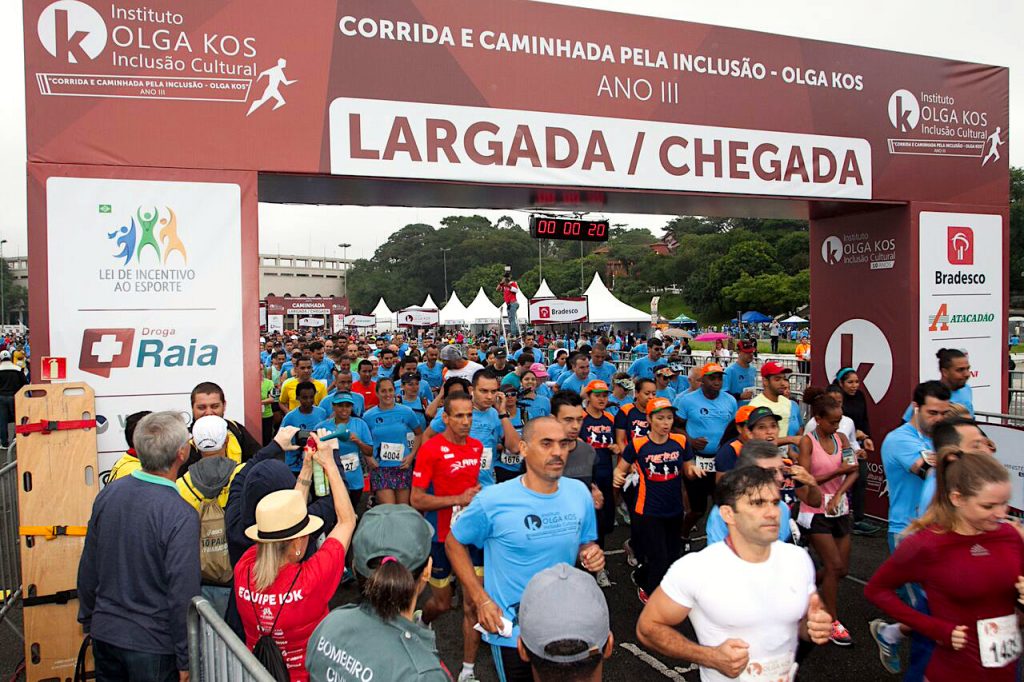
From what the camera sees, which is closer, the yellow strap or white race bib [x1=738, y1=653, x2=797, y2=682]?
white race bib [x1=738, y1=653, x2=797, y2=682]

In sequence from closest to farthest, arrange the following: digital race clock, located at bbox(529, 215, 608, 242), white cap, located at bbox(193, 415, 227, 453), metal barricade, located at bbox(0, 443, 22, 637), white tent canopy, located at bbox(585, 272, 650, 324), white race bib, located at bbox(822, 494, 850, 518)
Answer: white cap, located at bbox(193, 415, 227, 453) → white race bib, located at bbox(822, 494, 850, 518) → metal barricade, located at bbox(0, 443, 22, 637) → digital race clock, located at bbox(529, 215, 608, 242) → white tent canopy, located at bbox(585, 272, 650, 324)

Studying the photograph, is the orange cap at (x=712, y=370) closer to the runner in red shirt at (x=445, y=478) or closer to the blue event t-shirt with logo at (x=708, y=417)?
the blue event t-shirt with logo at (x=708, y=417)

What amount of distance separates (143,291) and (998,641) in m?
5.89

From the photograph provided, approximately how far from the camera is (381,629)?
2.19 meters

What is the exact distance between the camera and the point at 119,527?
3223mm

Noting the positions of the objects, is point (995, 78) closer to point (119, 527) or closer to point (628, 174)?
point (628, 174)

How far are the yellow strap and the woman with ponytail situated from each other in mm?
3176

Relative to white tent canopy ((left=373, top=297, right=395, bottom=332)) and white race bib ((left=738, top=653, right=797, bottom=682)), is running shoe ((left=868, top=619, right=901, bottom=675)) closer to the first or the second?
white race bib ((left=738, top=653, right=797, bottom=682))

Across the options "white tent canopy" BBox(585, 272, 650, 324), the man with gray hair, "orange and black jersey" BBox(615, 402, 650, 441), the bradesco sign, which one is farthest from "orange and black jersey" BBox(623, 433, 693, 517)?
"white tent canopy" BBox(585, 272, 650, 324)

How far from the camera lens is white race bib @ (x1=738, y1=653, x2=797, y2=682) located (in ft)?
8.70

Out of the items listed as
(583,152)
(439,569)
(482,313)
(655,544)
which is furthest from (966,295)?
(482,313)

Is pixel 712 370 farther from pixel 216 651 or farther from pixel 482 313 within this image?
pixel 482 313

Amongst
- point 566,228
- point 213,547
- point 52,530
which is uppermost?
point 566,228

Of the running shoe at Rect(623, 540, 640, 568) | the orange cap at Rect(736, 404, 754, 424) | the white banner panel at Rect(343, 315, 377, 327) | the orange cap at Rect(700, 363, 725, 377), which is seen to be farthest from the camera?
the white banner panel at Rect(343, 315, 377, 327)
